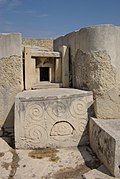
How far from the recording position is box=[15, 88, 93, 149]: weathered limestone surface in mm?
6668

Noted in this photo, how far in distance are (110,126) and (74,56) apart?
12.1 ft

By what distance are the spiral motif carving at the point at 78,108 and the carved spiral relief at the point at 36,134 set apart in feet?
3.74

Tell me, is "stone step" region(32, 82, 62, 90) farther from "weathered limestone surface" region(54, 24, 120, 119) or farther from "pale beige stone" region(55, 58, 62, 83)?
"weathered limestone surface" region(54, 24, 120, 119)

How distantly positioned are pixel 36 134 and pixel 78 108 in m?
1.61

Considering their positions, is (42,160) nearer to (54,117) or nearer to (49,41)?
(54,117)

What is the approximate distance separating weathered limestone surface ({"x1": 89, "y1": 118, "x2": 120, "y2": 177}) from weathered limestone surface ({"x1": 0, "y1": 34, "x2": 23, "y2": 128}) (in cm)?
307

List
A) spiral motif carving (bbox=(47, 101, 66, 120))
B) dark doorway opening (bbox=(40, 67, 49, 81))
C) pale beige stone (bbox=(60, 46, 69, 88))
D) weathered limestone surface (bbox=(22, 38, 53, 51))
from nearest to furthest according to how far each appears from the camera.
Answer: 1. spiral motif carving (bbox=(47, 101, 66, 120))
2. pale beige stone (bbox=(60, 46, 69, 88))
3. dark doorway opening (bbox=(40, 67, 49, 81))
4. weathered limestone surface (bbox=(22, 38, 53, 51))

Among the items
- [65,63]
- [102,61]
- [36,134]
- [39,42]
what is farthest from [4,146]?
[39,42]

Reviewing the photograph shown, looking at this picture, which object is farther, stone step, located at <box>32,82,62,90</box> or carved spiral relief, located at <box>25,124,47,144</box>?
stone step, located at <box>32,82,62,90</box>

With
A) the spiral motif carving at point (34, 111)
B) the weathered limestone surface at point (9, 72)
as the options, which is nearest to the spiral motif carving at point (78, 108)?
the spiral motif carving at point (34, 111)

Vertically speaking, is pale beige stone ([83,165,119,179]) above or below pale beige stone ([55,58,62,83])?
below

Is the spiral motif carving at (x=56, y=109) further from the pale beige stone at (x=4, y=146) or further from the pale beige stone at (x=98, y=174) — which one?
the pale beige stone at (x=98, y=174)

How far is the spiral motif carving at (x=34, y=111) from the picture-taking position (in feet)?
21.9

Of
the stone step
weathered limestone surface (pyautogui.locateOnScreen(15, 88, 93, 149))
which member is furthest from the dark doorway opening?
weathered limestone surface (pyautogui.locateOnScreen(15, 88, 93, 149))
